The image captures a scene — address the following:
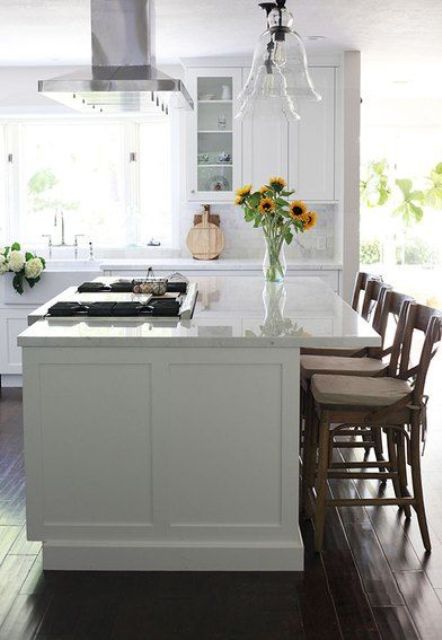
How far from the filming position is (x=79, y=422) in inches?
143

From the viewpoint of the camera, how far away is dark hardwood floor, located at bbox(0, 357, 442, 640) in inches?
124

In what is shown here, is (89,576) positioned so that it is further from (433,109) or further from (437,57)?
(433,109)

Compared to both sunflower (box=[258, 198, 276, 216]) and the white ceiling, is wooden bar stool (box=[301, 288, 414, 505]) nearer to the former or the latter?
sunflower (box=[258, 198, 276, 216])

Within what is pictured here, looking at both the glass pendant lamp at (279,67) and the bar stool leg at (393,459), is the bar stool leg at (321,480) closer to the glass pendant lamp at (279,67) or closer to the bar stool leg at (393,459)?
the bar stool leg at (393,459)

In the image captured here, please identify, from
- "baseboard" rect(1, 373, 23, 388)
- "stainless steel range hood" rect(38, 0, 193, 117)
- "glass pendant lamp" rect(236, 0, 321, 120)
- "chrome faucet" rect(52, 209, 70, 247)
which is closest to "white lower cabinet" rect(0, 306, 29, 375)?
"baseboard" rect(1, 373, 23, 388)

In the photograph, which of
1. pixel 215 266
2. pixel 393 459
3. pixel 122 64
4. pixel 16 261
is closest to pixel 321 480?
pixel 393 459

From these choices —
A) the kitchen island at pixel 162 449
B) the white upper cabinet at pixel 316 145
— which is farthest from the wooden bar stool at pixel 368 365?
the white upper cabinet at pixel 316 145

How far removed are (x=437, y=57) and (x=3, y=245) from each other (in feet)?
12.7

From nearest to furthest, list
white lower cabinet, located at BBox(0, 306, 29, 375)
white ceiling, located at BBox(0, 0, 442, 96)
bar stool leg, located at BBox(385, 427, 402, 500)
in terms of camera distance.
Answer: bar stool leg, located at BBox(385, 427, 402, 500), white ceiling, located at BBox(0, 0, 442, 96), white lower cabinet, located at BBox(0, 306, 29, 375)

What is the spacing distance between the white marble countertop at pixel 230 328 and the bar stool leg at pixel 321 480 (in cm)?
42

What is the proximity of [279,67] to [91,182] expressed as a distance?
4376 mm

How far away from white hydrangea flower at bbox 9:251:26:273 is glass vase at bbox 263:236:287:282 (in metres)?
2.37

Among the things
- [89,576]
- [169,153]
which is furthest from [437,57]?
[89,576]

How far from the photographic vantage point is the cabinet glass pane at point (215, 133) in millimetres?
7387
